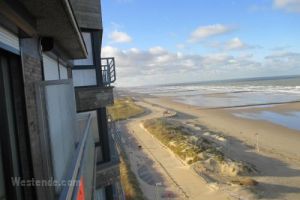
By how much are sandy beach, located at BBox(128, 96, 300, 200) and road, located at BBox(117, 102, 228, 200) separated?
3.21 meters

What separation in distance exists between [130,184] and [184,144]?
1200 cm

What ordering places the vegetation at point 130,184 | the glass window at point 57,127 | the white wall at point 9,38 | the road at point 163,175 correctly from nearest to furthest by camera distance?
1. the white wall at point 9,38
2. the glass window at point 57,127
3. the vegetation at point 130,184
4. the road at point 163,175

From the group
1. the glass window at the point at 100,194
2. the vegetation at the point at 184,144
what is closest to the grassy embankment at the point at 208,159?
the vegetation at the point at 184,144

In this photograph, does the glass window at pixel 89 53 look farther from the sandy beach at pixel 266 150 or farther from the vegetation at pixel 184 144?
the vegetation at pixel 184 144

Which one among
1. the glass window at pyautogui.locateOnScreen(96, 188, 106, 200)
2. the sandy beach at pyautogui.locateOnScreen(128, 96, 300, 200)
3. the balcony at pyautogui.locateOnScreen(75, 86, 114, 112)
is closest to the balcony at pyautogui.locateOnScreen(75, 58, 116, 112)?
the balcony at pyautogui.locateOnScreen(75, 86, 114, 112)

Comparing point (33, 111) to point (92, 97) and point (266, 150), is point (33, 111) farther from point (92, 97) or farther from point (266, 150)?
point (266, 150)

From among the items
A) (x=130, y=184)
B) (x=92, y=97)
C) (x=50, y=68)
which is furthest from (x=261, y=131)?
(x=50, y=68)

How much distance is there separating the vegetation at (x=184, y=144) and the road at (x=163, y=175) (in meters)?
0.64

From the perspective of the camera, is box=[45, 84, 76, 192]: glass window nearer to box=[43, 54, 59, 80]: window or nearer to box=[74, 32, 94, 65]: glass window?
box=[43, 54, 59, 80]: window

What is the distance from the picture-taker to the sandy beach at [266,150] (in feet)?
70.6

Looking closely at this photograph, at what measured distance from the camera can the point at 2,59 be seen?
4312 millimetres

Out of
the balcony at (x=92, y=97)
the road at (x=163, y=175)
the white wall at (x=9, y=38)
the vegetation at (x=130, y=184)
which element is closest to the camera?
the white wall at (x=9, y=38)

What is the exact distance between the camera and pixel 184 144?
33531 millimetres

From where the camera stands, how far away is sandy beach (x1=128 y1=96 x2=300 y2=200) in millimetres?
21531
